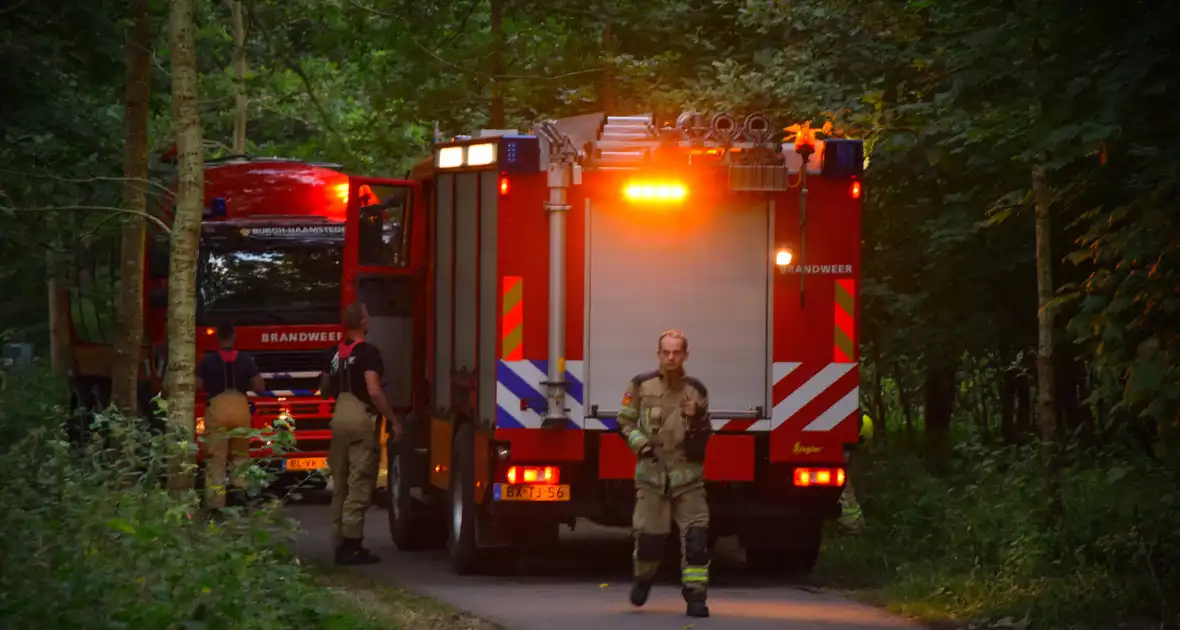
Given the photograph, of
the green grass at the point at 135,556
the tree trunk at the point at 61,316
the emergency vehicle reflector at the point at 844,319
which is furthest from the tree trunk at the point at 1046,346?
the tree trunk at the point at 61,316

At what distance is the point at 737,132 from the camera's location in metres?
14.3

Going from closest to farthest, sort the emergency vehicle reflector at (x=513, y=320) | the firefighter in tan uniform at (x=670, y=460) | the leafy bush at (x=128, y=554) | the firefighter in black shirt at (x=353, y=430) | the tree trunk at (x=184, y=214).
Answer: the leafy bush at (x=128, y=554) < the firefighter in tan uniform at (x=670, y=460) < the emergency vehicle reflector at (x=513, y=320) < the tree trunk at (x=184, y=214) < the firefighter in black shirt at (x=353, y=430)

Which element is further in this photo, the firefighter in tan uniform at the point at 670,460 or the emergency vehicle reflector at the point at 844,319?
the emergency vehicle reflector at the point at 844,319

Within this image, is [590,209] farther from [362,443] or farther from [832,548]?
[832,548]

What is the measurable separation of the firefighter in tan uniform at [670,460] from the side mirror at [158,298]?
10.8 metres

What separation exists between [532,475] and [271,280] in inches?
333

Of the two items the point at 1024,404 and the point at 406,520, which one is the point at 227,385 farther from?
the point at 1024,404

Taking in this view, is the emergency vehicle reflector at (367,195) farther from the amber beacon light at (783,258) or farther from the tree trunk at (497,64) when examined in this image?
the tree trunk at (497,64)

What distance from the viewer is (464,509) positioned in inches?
585

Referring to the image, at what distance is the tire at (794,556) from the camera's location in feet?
48.0

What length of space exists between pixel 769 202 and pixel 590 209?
4.00 ft

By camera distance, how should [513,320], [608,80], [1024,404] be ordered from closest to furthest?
[513,320] < [608,80] < [1024,404]

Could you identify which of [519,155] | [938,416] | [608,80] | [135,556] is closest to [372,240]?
[519,155]

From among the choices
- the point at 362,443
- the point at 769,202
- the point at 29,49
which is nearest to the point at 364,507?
the point at 362,443
